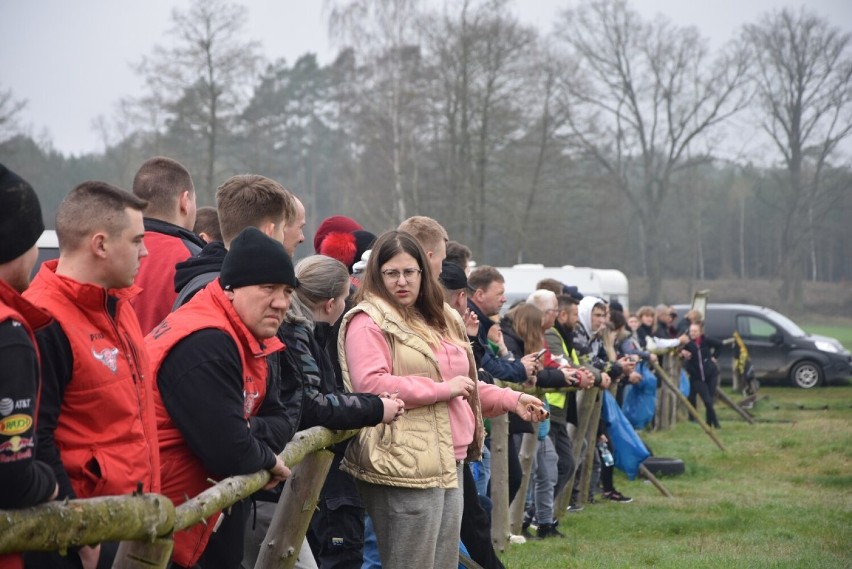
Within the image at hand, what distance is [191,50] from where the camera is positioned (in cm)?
3250

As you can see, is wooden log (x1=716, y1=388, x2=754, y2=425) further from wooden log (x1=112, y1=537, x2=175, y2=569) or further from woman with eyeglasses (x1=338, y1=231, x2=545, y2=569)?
wooden log (x1=112, y1=537, x2=175, y2=569)

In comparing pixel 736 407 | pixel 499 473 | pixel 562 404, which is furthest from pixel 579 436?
pixel 736 407

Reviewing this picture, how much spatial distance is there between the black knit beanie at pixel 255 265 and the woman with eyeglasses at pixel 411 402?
1.32m

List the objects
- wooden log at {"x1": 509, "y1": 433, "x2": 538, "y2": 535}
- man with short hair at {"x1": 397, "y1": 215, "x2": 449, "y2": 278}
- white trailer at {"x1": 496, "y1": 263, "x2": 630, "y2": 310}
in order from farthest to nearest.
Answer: white trailer at {"x1": 496, "y1": 263, "x2": 630, "y2": 310} → wooden log at {"x1": 509, "y1": 433, "x2": 538, "y2": 535} → man with short hair at {"x1": 397, "y1": 215, "x2": 449, "y2": 278}

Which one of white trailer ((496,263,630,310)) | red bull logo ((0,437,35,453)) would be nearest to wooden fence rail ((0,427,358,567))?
red bull logo ((0,437,35,453))

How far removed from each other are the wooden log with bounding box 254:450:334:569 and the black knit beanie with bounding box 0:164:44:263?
166cm

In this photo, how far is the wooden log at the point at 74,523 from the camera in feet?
7.47

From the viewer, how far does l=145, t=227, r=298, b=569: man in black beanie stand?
323cm

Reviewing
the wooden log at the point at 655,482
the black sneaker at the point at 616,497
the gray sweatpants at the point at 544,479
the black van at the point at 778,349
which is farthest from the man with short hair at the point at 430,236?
the black van at the point at 778,349

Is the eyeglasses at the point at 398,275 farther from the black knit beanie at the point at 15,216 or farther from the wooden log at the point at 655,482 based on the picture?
the wooden log at the point at 655,482

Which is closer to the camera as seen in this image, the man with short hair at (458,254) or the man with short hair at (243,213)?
the man with short hair at (243,213)

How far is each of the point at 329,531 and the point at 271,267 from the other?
185 cm

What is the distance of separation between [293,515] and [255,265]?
1027mm

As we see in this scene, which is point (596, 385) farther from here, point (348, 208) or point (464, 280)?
point (348, 208)
